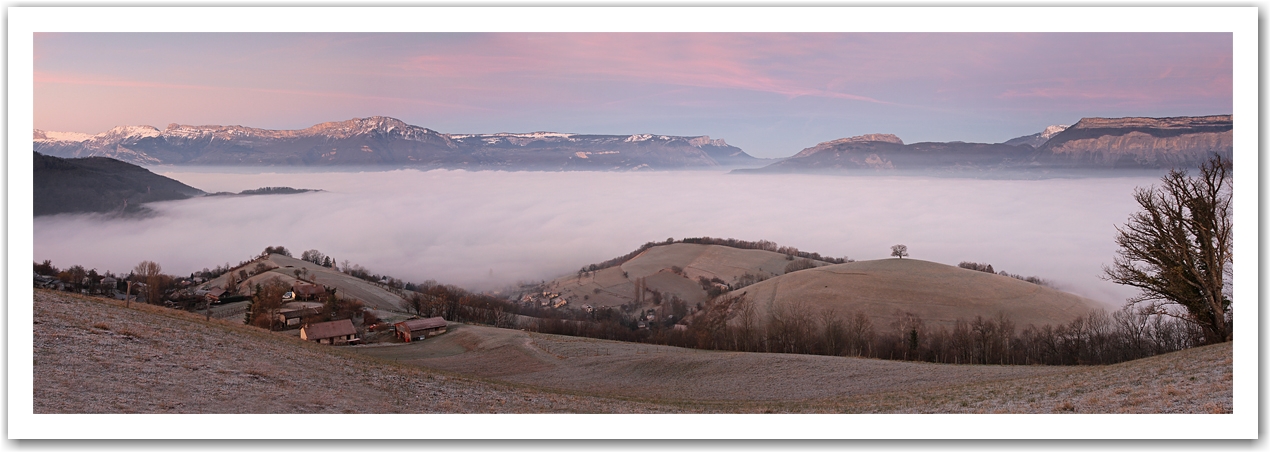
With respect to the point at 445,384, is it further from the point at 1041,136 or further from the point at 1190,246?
the point at 1041,136

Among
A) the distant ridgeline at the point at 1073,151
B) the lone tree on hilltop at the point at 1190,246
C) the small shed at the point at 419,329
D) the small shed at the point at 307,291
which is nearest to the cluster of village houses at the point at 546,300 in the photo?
the small shed at the point at 307,291

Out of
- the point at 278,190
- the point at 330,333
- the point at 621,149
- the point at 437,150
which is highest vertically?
the point at 437,150

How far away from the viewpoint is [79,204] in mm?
30391

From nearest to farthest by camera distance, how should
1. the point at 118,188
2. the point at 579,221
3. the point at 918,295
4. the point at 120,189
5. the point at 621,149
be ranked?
1. the point at 118,188
2. the point at 120,189
3. the point at 918,295
4. the point at 621,149
5. the point at 579,221

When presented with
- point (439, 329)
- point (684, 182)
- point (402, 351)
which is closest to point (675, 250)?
point (684, 182)

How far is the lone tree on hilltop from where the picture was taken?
510 inches

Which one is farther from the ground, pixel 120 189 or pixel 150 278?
pixel 120 189

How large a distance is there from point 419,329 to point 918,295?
44.2 m

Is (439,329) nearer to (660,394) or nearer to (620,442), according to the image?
(660,394)

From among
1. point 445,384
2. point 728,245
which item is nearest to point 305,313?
point 445,384

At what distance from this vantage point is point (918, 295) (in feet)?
169

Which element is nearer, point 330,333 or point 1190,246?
point 1190,246

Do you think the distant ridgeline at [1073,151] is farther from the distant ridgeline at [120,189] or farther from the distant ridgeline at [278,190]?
the distant ridgeline at [278,190]

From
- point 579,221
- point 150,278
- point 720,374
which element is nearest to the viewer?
point 720,374
